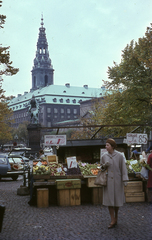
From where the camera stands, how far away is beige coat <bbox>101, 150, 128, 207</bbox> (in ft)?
28.1

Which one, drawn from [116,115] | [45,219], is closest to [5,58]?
[45,219]

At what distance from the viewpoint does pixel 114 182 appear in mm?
8633

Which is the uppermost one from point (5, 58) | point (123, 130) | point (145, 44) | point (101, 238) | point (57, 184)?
point (145, 44)

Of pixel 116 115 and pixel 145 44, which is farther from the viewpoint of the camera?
pixel 116 115

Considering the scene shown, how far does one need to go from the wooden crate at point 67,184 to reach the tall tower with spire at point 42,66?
518ft

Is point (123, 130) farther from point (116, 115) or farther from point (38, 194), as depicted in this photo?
point (38, 194)

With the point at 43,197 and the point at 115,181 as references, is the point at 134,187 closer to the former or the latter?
the point at 43,197

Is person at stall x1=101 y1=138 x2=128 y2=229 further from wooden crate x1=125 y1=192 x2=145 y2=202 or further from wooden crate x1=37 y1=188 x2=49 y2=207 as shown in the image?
wooden crate x1=125 y1=192 x2=145 y2=202

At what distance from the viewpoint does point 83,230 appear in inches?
329

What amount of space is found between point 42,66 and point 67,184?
160m

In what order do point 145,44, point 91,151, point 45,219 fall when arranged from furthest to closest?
point 145,44, point 91,151, point 45,219

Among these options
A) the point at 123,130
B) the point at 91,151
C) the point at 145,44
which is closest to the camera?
the point at 91,151

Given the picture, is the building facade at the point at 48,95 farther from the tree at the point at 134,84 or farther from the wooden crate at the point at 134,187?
the wooden crate at the point at 134,187

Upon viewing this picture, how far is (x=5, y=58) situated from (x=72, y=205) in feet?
28.6
